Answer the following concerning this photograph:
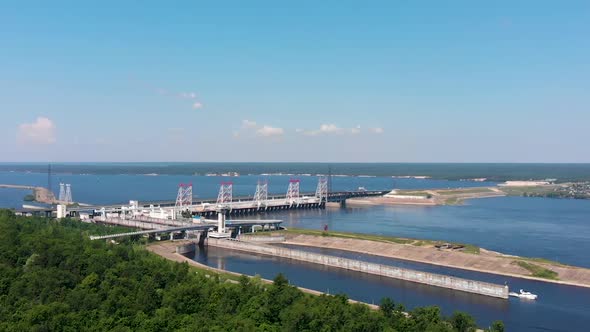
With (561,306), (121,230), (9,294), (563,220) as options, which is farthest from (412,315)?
(563,220)

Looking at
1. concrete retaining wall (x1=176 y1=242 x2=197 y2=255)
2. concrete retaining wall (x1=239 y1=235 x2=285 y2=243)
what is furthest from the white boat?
concrete retaining wall (x1=176 y1=242 x2=197 y2=255)

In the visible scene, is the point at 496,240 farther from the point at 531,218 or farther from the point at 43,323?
the point at 43,323

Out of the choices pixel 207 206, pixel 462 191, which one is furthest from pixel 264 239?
pixel 462 191

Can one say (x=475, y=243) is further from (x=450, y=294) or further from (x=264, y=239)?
(x=264, y=239)

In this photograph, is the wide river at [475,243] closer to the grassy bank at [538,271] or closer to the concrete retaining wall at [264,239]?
the grassy bank at [538,271]

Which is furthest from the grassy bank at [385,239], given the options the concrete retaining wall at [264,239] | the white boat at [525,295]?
the white boat at [525,295]

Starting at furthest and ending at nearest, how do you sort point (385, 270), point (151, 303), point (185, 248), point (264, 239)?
point (264, 239) → point (185, 248) → point (385, 270) → point (151, 303)
